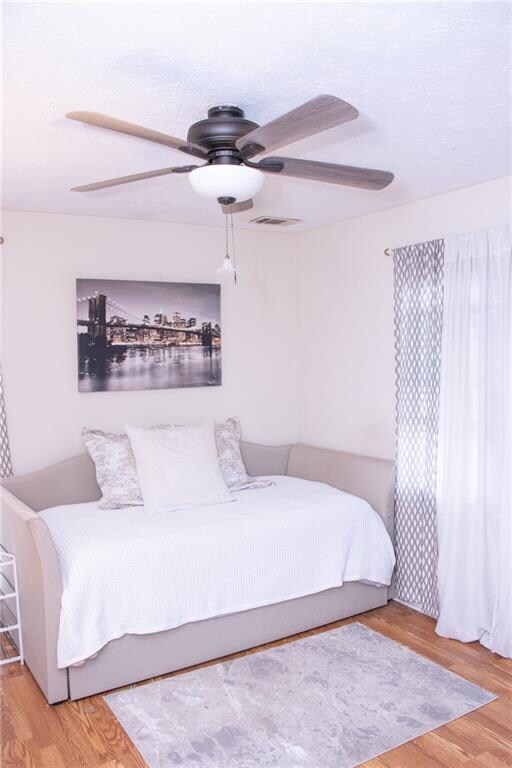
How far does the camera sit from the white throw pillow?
136 inches

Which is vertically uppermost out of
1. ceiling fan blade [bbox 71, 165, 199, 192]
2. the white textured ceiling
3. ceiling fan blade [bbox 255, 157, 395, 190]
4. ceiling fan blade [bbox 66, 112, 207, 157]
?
the white textured ceiling

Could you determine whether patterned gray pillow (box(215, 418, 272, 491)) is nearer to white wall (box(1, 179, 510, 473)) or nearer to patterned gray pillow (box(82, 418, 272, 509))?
patterned gray pillow (box(82, 418, 272, 509))

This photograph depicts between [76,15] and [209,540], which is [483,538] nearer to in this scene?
[209,540]

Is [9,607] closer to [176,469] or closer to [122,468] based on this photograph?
[122,468]

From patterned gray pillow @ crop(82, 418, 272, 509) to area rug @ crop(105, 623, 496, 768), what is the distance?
101cm

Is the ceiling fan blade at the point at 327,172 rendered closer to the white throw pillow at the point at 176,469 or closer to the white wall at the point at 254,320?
the white wall at the point at 254,320

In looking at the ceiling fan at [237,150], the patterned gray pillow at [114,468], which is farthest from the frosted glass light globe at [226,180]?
the patterned gray pillow at [114,468]

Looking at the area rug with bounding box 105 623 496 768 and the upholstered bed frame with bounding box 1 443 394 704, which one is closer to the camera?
the area rug with bounding box 105 623 496 768

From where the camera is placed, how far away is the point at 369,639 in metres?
3.31

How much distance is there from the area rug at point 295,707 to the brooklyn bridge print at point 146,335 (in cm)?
182

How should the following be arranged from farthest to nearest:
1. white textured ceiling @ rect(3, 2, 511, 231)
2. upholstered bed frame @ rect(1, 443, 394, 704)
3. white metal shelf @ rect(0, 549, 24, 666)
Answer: white metal shelf @ rect(0, 549, 24, 666) < upholstered bed frame @ rect(1, 443, 394, 704) < white textured ceiling @ rect(3, 2, 511, 231)

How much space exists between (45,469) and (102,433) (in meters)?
0.38

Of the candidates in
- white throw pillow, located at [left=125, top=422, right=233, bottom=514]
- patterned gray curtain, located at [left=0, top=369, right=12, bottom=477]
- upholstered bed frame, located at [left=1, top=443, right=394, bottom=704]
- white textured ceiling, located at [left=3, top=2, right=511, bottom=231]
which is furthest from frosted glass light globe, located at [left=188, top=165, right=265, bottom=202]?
patterned gray curtain, located at [left=0, top=369, right=12, bottom=477]

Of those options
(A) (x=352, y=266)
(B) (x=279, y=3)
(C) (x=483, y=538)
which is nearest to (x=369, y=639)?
(C) (x=483, y=538)
